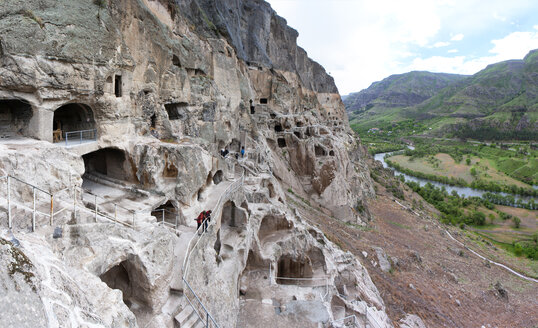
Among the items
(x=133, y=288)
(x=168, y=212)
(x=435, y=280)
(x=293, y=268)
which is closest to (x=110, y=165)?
(x=168, y=212)

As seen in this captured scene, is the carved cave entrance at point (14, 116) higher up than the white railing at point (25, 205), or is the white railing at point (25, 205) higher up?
the carved cave entrance at point (14, 116)

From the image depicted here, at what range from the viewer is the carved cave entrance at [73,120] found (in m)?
13.8

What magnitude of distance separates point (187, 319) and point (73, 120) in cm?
1158

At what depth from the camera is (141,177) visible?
1400 centimetres

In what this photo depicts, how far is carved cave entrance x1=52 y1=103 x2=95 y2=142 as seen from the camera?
13.8 m

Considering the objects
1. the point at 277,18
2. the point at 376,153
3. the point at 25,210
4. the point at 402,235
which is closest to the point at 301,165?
the point at 402,235

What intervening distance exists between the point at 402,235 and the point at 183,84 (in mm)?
25609

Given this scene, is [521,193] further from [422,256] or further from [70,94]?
[70,94]

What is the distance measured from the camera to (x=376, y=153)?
115375 mm

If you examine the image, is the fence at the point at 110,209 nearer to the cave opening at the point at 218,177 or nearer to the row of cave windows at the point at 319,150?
the cave opening at the point at 218,177

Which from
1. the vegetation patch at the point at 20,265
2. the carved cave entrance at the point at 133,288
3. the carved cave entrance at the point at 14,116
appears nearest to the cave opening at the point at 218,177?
the carved cave entrance at the point at 14,116

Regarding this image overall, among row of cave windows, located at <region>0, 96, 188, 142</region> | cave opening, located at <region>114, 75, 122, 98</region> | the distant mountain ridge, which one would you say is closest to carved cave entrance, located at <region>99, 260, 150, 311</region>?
row of cave windows, located at <region>0, 96, 188, 142</region>

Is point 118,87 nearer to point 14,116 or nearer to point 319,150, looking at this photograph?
point 14,116

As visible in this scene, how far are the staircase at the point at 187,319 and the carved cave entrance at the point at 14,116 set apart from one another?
377 inches
